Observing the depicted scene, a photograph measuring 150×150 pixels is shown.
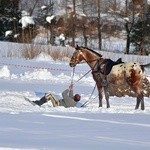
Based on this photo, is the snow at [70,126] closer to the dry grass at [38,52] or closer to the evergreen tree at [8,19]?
the dry grass at [38,52]

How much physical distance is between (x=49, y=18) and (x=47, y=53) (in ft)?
72.1

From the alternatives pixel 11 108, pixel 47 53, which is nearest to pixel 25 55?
pixel 47 53

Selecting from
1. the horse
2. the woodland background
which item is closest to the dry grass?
the woodland background

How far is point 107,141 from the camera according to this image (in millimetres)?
7867

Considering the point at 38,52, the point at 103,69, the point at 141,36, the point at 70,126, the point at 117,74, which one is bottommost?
the point at 70,126

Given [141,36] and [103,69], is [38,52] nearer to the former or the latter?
[141,36]

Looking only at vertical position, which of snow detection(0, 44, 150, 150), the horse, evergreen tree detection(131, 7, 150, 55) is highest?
evergreen tree detection(131, 7, 150, 55)

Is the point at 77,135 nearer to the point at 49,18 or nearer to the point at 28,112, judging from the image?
the point at 28,112

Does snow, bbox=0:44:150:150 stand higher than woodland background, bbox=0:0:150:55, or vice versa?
woodland background, bbox=0:0:150:55

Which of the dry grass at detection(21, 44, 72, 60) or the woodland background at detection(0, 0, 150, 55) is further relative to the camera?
the woodland background at detection(0, 0, 150, 55)

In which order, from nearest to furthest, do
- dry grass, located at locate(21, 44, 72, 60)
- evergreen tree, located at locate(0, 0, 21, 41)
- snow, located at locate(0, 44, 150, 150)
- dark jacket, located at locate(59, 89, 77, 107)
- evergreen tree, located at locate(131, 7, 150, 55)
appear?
snow, located at locate(0, 44, 150, 150) → dark jacket, located at locate(59, 89, 77, 107) → dry grass, located at locate(21, 44, 72, 60) → evergreen tree, located at locate(131, 7, 150, 55) → evergreen tree, located at locate(0, 0, 21, 41)

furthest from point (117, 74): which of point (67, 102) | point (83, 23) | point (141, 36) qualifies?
point (83, 23)

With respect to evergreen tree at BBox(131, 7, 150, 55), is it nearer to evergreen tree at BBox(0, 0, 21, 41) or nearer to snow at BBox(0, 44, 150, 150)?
evergreen tree at BBox(0, 0, 21, 41)

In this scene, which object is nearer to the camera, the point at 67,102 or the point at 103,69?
the point at 67,102
